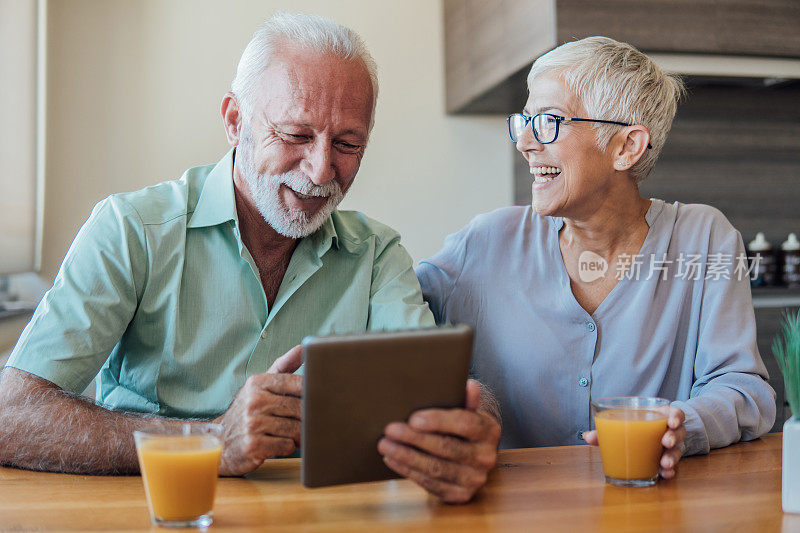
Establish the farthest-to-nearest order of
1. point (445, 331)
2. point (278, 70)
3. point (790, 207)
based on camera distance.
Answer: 1. point (790, 207)
2. point (278, 70)
3. point (445, 331)

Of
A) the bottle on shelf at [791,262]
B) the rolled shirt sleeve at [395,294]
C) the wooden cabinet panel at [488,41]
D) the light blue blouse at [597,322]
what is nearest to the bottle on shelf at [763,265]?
the bottle on shelf at [791,262]

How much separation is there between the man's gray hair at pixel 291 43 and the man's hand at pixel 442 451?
0.71 meters

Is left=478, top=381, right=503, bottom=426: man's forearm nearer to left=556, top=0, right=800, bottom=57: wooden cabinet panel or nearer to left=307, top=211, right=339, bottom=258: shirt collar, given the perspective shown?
left=307, top=211, right=339, bottom=258: shirt collar

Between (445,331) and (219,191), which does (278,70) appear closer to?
(219,191)

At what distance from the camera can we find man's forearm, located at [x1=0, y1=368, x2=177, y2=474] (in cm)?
101

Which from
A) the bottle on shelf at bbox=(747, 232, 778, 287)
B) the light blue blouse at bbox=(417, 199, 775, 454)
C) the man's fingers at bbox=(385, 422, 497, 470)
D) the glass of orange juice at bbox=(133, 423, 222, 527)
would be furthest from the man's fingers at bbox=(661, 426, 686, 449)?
the bottle on shelf at bbox=(747, 232, 778, 287)

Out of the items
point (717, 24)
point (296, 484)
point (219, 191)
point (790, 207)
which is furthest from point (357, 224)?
point (790, 207)

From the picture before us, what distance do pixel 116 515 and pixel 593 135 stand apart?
1.12m

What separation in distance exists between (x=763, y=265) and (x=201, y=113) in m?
2.10

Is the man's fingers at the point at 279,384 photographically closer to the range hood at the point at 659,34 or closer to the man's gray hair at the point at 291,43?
the man's gray hair at the point at 291,43

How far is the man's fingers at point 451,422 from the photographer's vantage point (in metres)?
0.86

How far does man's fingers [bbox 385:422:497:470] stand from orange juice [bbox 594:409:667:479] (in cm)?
17

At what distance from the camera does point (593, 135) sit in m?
1.55

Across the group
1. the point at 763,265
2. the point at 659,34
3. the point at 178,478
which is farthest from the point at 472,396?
the point at 763,265
